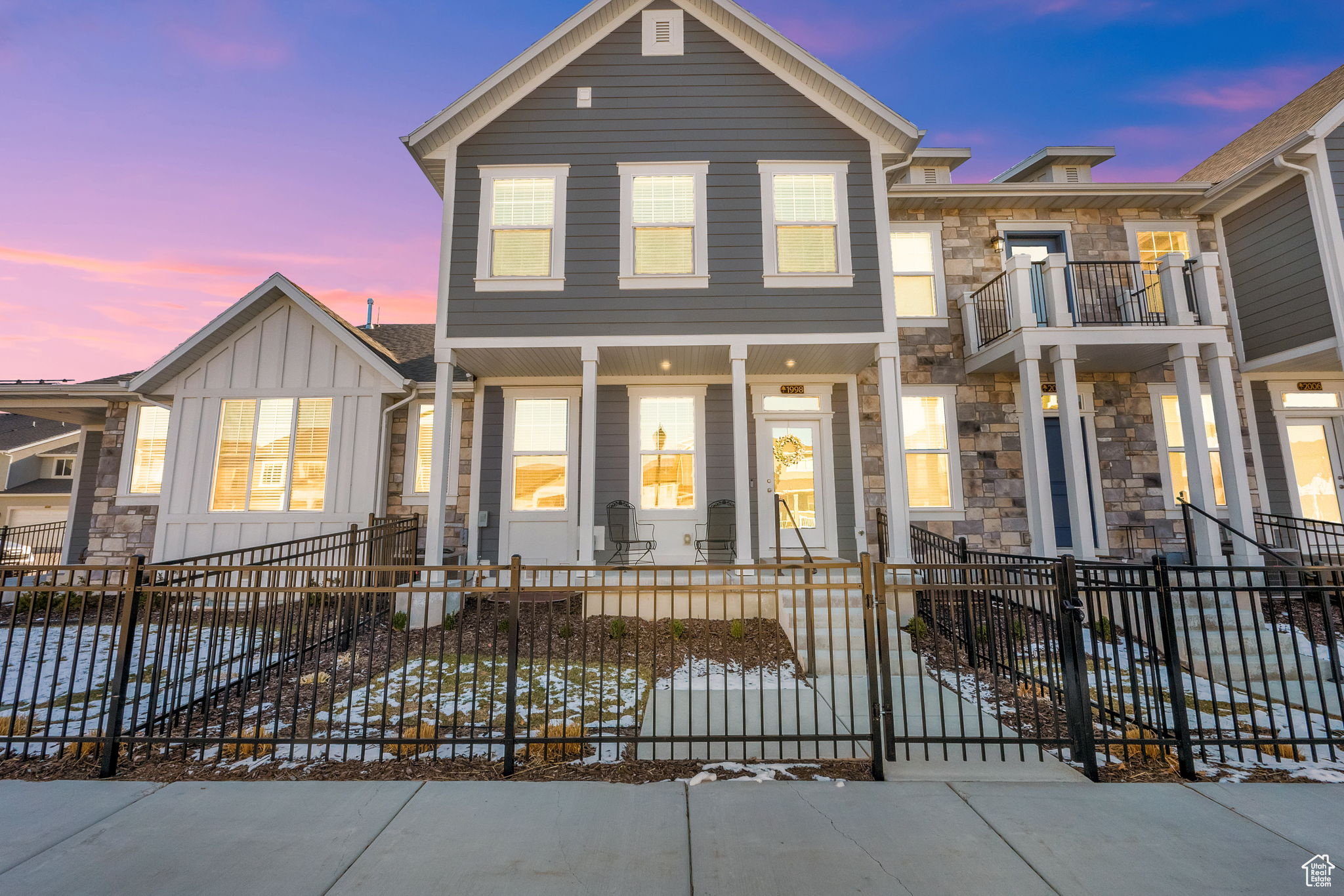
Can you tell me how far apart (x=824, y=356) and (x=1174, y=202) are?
8042 millimetres

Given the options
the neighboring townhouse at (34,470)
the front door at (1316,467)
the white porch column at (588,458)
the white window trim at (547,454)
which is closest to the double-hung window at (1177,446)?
the front door at (1316,467)

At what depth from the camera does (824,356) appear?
8.73 meters

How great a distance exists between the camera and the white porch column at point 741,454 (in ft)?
24.7

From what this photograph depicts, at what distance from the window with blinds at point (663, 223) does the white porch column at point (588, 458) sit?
164 centimetres

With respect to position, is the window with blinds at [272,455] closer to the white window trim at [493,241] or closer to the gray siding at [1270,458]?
the white window trim at [493,241]

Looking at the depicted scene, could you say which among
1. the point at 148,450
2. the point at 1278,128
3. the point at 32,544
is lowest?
the point at 32,544

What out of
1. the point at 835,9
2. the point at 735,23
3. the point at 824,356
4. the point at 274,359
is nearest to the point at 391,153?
the point at 274,359

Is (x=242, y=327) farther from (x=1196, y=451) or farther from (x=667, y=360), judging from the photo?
(x=1196, y=451)

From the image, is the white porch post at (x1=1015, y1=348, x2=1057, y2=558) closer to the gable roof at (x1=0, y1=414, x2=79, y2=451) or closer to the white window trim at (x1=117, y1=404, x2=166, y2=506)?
the white window trim at (x1=117, y1=404, x2=166, y2=506)

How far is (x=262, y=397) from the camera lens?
9766mm

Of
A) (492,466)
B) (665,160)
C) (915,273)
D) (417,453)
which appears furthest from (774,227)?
(417,453)

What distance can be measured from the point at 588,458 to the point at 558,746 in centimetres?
436

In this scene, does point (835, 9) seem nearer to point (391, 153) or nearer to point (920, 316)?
point (920, 316)

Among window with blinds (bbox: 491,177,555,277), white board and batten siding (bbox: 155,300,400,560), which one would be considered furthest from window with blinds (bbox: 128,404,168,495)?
window with blinds (bbox: 491,177,555,277)
